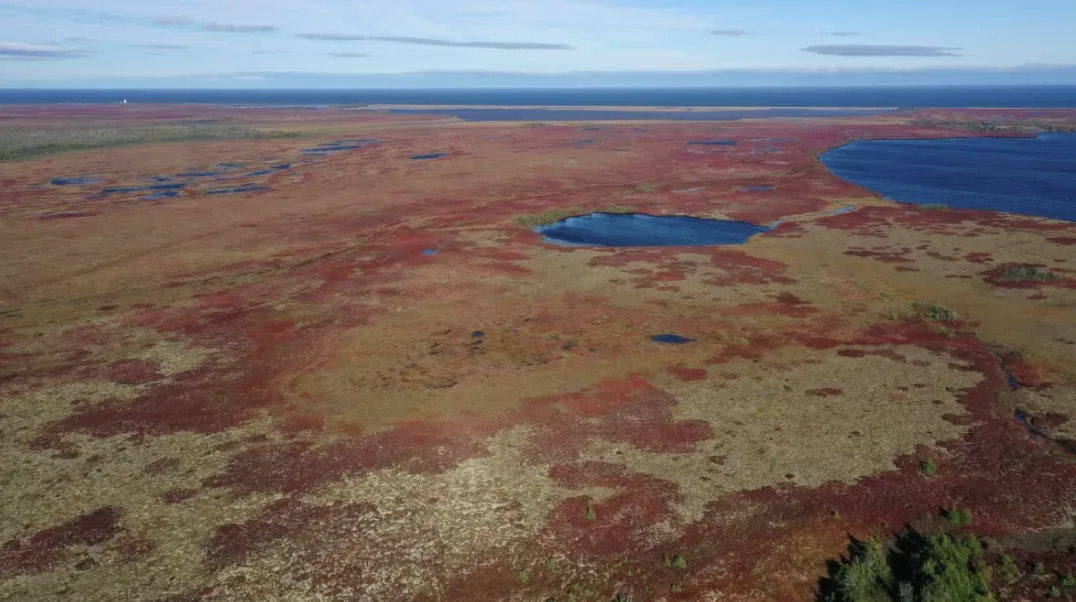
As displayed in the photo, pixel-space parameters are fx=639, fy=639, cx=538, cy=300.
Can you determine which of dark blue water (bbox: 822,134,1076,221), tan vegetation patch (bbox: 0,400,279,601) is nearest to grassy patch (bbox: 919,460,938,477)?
tan vegetation patch (bbox: 0,400,279,601)

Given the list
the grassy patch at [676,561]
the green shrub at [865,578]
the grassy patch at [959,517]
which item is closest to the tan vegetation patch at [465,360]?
the grassy patch at [676,561]

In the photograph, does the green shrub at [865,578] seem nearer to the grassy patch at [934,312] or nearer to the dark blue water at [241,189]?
the grassy patch at [934,312]

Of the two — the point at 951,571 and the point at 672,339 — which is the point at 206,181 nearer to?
the point at 672,339

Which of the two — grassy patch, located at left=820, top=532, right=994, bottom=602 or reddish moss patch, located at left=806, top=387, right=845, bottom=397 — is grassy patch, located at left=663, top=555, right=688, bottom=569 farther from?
reddish moss patch, located at left=806, top=387, right=845, bottom=397

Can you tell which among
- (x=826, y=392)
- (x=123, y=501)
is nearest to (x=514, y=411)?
(x=826, y=392)

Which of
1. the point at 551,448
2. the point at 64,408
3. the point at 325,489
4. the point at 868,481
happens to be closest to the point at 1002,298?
the point at 868,481

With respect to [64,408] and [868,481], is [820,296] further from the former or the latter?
[64,408]
